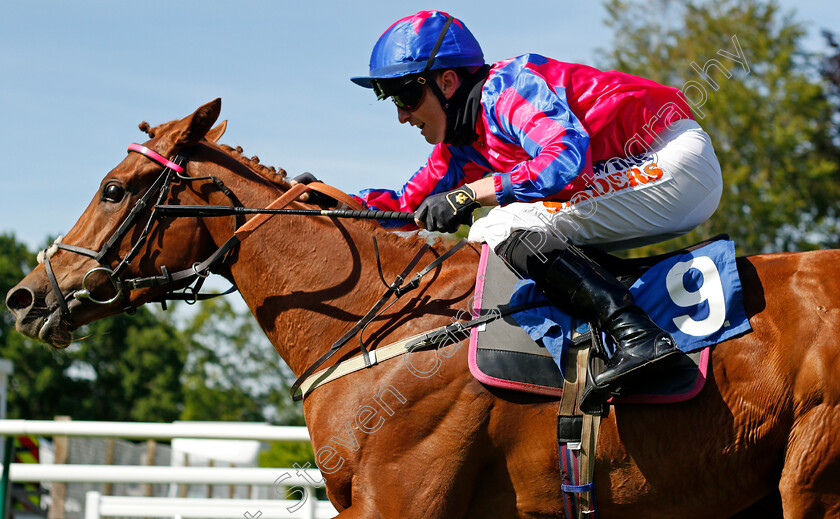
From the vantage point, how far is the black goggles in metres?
3.37

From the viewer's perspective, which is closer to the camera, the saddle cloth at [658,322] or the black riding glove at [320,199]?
the saddle cloth at [658,322]

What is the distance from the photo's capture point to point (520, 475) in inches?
119

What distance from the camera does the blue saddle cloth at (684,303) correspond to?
2.95 meters

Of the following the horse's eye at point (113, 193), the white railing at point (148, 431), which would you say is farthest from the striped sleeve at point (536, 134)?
the white railing at point (148, 431)

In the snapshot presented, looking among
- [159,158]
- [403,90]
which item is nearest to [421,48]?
[403,90]

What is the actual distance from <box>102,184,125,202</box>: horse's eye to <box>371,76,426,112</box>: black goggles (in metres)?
1.24

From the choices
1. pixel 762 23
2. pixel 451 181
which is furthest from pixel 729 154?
pixel 451 181

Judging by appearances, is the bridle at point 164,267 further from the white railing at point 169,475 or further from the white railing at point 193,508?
the white railing at point 193,508

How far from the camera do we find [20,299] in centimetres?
349

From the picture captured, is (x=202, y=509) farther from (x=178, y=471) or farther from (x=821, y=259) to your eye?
(x=821, y=259)

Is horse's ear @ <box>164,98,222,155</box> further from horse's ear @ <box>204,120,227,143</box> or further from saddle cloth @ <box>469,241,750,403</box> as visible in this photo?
saddle cloth @ <box>469,241,750,403</box>

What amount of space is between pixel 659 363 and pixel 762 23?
23786 millimetres

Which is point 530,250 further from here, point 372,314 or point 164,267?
point 164,267

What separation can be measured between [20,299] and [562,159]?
7.96 ft
